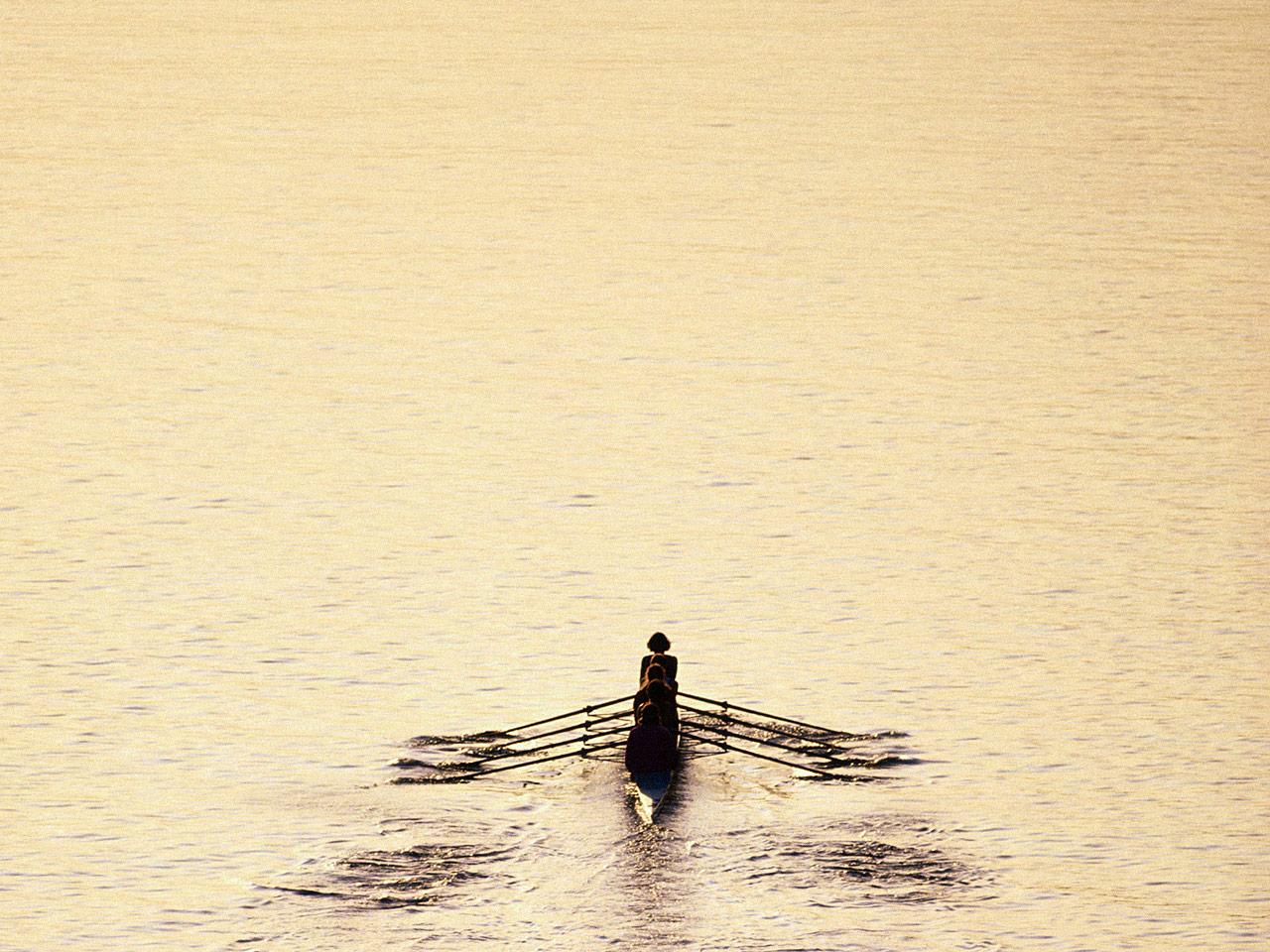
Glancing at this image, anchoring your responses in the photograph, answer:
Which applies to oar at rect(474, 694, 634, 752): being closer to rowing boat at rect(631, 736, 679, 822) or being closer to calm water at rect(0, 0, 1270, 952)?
calm water at rect(0, 0, 1270, 952)

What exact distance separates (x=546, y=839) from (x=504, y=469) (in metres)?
20.9

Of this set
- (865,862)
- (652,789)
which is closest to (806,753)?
(652,789)

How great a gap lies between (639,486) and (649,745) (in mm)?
17574

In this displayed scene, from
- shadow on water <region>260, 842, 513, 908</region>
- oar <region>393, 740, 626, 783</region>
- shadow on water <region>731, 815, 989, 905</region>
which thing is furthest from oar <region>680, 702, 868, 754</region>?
shadow on water <region>260, 842, 513, 908</region>

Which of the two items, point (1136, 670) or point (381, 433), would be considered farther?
point (381, 433)

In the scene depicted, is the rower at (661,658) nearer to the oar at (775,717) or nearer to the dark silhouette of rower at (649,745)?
the oar at (775,717)

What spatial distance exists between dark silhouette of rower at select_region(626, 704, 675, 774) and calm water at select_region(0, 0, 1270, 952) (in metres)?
0.89

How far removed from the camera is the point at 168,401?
170ft

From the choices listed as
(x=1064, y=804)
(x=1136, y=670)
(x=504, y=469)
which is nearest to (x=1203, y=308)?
(x=504, y=469)

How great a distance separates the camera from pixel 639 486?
45562 mm

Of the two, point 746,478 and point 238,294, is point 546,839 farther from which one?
point 238,294

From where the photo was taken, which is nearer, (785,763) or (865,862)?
(865,862)

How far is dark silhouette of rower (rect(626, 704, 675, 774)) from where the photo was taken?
92.8 ft

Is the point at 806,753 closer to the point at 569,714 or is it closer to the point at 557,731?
the point at 569,714
